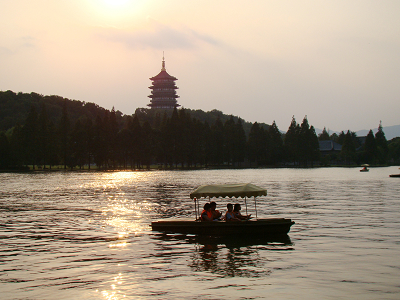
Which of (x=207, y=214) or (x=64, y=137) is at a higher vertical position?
(x=64, y=137)

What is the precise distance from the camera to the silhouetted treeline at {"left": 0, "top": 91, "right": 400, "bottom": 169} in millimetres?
136250

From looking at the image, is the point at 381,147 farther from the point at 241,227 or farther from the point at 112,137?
the point at 241,227

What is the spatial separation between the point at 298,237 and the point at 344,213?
11476mm

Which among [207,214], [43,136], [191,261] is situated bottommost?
[191,261]

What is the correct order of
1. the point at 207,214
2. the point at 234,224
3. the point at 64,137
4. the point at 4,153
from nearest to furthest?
the point at 234,224 < the point at 207,214 < the point at 4,153 < the point at 64,137

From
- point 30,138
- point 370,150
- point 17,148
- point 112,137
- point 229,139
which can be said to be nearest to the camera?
point 17,148

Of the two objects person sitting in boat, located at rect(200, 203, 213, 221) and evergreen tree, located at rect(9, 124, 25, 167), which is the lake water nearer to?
person sitting in boat, located at rect(200, 203, 213, 221)

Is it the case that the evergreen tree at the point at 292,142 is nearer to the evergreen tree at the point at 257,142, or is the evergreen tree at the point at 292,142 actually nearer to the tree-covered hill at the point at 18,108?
the evergreen tree at the point at 257,142

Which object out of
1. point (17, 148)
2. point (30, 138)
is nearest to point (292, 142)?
point (30, 138)

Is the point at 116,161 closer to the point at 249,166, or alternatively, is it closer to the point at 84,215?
the point at 249,166

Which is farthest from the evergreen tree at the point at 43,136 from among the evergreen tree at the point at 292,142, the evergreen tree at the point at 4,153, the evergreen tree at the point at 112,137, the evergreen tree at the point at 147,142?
the evergreen tree at the point at 292,142

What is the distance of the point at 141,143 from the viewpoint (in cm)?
14862

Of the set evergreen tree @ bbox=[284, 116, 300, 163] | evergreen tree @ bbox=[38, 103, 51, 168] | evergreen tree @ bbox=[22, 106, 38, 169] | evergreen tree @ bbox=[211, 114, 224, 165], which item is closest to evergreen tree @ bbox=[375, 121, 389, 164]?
evergreen tree @ bbox=[284, 116, 300, 163]

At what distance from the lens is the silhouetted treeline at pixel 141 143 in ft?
447
